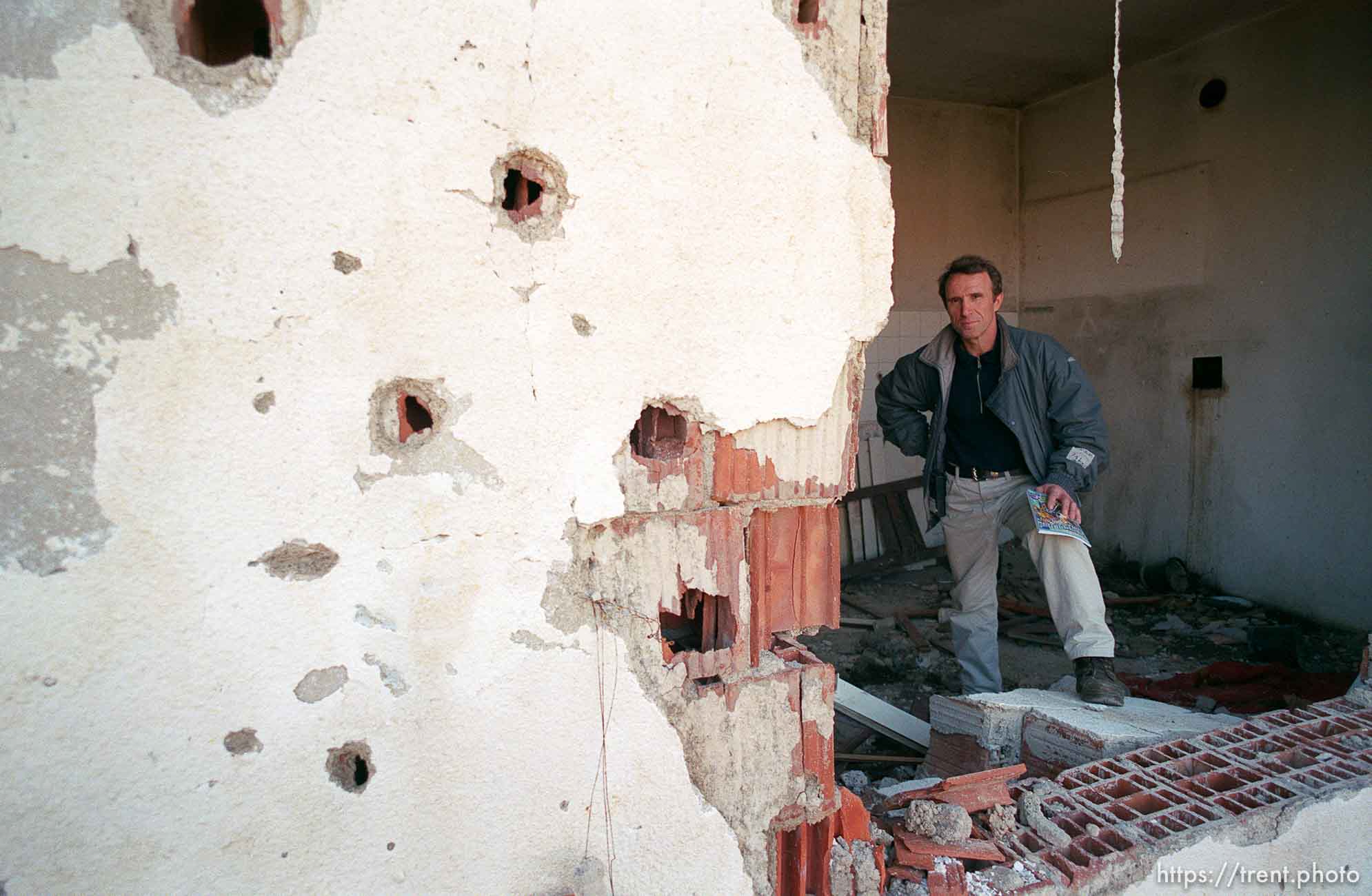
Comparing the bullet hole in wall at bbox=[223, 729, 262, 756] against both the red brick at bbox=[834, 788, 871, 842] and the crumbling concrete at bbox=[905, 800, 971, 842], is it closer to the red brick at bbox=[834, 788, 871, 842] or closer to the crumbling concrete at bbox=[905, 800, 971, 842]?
the red brick at bbox=[834, 788, 871, 842]

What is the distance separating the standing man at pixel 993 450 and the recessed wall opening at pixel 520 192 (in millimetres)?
2143

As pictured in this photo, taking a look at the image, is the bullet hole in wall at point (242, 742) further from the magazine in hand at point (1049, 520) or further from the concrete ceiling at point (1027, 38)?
the concrete ceiling at point (1027, 38)

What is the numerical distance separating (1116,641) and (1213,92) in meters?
3.63

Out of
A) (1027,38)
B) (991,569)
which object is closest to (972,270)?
(991,569)

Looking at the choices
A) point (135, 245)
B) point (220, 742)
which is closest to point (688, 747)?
point (220, 742)

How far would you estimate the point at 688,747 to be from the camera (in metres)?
1.74

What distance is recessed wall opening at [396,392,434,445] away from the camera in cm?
147

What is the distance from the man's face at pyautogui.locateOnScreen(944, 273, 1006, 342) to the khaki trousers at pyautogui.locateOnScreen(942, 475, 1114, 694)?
619 millimetres

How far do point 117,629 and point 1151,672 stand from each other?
4.72 meters

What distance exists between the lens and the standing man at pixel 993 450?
3082mm

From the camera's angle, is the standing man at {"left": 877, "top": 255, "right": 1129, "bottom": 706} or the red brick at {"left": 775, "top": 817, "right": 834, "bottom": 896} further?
the standing man at {"left": 877, "top": 255, "right": 1129, "bottom": 706}

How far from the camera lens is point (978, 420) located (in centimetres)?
335

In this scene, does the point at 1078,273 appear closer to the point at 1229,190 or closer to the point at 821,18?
the point at 1229,190

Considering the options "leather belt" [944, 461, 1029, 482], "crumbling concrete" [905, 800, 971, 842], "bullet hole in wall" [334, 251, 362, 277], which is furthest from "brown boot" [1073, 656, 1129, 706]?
"bullet hole in wall" [334, 251, 362, 277]
